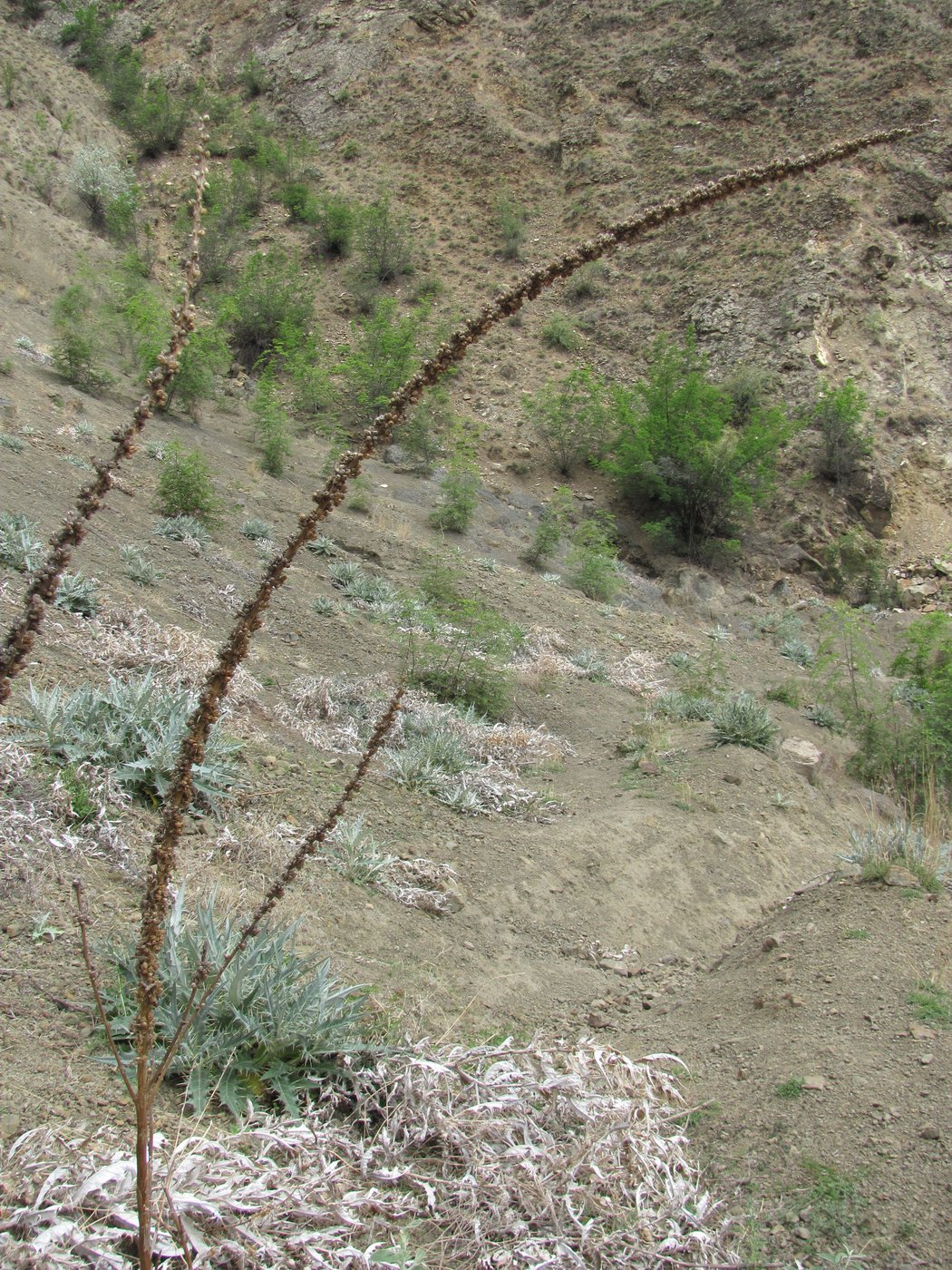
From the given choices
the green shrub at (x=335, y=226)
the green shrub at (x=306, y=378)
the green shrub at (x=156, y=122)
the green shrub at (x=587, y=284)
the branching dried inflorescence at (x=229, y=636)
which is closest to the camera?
the branching dried inflorescence at (x=229, y=636)

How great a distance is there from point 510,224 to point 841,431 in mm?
11938

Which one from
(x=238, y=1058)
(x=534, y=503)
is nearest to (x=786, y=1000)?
(x=238, y=1058)

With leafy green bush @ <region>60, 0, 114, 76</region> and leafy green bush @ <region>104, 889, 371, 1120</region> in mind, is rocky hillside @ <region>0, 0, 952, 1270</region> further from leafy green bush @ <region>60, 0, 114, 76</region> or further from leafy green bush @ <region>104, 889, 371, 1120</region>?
leafy green bush @ <region>60, 0, 114, 76</region>

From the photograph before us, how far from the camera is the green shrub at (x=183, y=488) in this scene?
10102 mm

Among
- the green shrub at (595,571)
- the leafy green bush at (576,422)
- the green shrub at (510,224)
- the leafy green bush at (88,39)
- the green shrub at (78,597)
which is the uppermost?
the green shrub at (510,224)

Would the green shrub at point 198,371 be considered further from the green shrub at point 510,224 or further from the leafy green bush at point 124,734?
the green shrub at point 510,224

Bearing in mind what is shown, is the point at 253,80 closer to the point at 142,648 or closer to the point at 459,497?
the point at 459,497

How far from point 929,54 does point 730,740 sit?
27152 mm

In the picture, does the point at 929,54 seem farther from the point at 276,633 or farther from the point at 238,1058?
the point at 238,1058

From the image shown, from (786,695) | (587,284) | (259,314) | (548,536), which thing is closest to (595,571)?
(548,536)

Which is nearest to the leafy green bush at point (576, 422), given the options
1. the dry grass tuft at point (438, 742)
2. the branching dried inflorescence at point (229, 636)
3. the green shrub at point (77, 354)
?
the green shrub at point (77, 354)

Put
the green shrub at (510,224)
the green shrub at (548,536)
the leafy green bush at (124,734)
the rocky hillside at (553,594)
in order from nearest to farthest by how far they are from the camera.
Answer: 1. the rocky hillside at (553,594)
2. the leafy green bush at (124,734)
3. the green shrub at (548,536)
4. the green shrub at (510,224)

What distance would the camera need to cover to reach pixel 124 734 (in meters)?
4.50

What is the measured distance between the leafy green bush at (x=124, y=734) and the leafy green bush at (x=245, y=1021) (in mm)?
1278
